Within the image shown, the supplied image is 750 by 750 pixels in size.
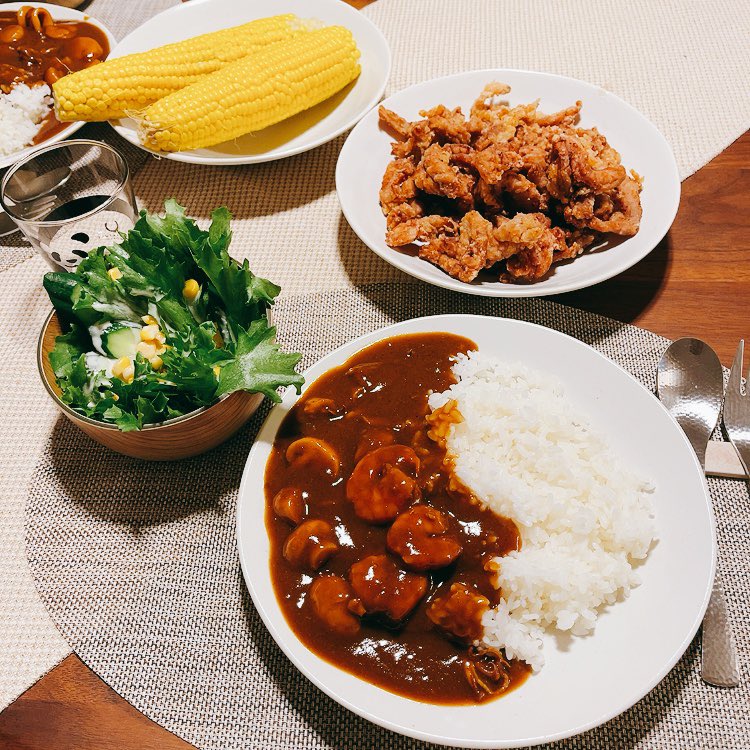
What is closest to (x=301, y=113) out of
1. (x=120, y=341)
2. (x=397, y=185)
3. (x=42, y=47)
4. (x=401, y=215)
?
(x=397, y=185)

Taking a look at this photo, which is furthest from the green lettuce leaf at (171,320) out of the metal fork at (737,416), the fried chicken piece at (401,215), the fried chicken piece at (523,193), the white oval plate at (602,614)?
the metal fork at (737,416)

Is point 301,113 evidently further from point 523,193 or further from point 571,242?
point 571,242

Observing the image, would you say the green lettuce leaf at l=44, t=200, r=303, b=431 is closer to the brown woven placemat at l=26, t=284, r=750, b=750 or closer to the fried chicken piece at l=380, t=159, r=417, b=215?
the brown woven placemat at l=26, t=284, r=750, b=750

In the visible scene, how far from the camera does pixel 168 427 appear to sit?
1.60 metres

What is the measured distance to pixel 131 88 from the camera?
253 cm

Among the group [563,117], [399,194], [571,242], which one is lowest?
[571,242]

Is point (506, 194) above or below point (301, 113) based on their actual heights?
below

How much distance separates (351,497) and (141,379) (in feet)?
1.99

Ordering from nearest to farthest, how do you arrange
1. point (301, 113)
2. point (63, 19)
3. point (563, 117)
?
point (563, 117), point (301, 113), point (63, 19)

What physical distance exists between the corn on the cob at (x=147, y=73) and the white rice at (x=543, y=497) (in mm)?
1745

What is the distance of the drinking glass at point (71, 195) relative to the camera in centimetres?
198

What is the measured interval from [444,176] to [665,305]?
2.97 feet

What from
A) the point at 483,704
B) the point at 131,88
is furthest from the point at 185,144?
the point at 483,704

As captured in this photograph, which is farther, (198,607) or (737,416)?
(737,416)
